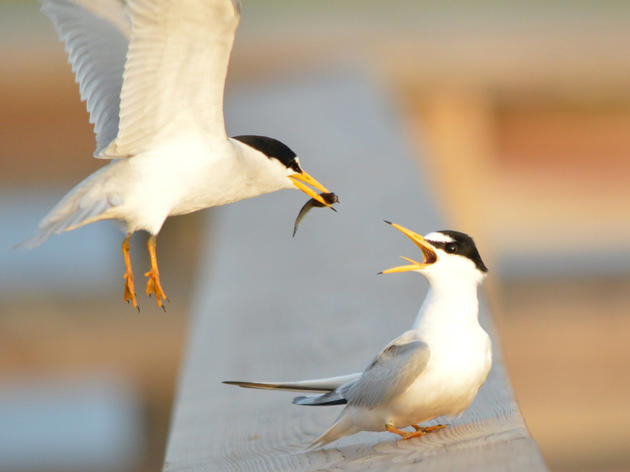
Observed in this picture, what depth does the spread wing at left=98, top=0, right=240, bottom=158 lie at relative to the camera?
312cm

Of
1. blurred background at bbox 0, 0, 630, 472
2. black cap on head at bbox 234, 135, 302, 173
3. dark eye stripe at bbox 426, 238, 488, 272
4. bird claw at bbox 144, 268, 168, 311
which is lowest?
blurred background at bbox 0, 0, 630, 472

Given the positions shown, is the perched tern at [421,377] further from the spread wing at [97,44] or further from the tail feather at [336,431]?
the spread wing at [97,44]

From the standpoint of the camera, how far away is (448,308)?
10.1ft

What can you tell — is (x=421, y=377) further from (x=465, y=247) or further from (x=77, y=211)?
(x=77, y=211)

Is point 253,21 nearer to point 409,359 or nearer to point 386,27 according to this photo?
point 386,27

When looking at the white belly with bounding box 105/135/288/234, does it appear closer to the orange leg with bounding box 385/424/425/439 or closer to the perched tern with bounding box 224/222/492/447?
the perched tern with bounding box 224/222/492/447

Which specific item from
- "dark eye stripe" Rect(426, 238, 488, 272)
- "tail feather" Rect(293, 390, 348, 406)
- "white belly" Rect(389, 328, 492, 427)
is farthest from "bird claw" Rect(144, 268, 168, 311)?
"dark eye stripe" Rect(426, 238, 488, 272)

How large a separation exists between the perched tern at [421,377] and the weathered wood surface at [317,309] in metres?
0.08

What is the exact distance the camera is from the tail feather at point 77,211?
2.96 metres

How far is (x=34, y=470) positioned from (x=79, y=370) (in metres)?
1.67

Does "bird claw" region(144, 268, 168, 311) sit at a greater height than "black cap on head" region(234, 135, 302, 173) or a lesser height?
lesser

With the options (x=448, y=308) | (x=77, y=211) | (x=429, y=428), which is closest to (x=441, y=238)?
(x=448, y=308)

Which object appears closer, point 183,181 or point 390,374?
point 183,181

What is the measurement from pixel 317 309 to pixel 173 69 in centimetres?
115
